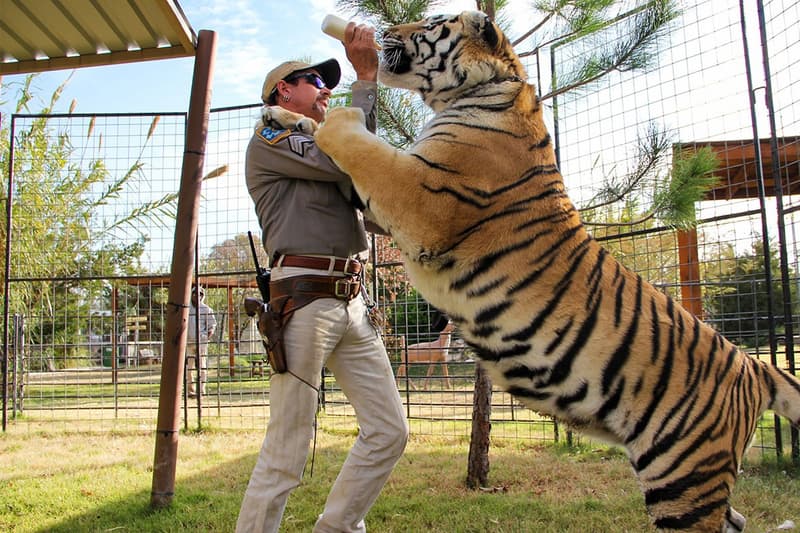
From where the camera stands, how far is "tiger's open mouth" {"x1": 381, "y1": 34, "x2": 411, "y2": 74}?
3006 mm

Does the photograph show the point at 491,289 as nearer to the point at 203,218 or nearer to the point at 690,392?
the point at 690,392

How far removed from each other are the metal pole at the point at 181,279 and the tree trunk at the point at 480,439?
7.55 feet

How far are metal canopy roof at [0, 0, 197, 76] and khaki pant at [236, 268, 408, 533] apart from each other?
8.12ft

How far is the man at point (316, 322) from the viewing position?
2861 mm

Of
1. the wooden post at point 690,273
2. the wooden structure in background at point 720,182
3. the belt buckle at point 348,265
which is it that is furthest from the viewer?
the wooden post at point 690,273

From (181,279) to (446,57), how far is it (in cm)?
258

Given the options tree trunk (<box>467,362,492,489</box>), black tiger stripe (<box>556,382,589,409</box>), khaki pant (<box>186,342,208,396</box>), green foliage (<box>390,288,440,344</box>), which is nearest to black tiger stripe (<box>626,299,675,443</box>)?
black tiger stripe (<box>556,382,589,409</box>)

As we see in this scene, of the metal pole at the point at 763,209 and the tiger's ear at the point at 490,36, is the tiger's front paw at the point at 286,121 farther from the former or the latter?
the metal pole at the point at 763,209

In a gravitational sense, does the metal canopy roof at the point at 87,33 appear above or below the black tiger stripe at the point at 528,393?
above

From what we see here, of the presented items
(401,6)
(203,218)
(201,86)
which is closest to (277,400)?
(201,86)

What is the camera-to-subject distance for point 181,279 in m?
4.38

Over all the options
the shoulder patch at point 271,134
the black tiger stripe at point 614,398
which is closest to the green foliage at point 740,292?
the black tiger stripe at point 614,398

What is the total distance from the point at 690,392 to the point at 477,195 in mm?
1152

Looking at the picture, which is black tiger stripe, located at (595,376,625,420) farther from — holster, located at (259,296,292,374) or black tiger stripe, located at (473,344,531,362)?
holster, located at (259,296,292,374)
